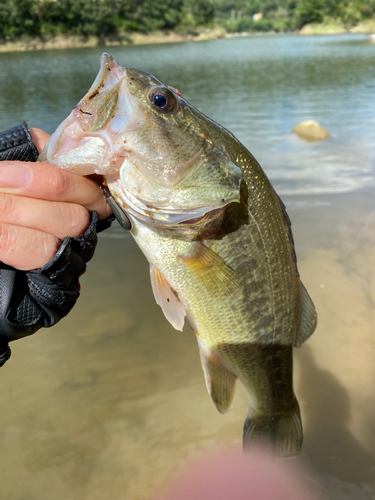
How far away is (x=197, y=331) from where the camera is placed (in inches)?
75.0

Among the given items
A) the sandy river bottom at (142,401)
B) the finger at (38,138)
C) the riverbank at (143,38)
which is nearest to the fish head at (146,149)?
the finger at (38,138)

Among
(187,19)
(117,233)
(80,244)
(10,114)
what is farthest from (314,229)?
(187,19)

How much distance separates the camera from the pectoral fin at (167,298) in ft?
A: 5.78

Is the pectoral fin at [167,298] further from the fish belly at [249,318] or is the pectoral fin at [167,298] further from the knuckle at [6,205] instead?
the knuckle at [6,205]

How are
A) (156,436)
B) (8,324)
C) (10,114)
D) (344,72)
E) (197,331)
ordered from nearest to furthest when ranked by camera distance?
(8,324), (197,331), (156,436), (10,114), (344,72)

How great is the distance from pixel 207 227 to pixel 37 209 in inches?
27.1

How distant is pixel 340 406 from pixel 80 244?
2406mm

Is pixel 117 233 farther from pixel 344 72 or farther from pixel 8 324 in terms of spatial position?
pixel 344 72

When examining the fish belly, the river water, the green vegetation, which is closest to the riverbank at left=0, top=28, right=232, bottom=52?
the green vegetation

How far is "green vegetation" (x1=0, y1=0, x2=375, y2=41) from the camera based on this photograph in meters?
54.4

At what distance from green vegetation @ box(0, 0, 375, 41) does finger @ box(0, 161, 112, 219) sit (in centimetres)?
Result: 6295

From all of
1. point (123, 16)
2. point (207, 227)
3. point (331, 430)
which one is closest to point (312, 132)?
point (331, 430)

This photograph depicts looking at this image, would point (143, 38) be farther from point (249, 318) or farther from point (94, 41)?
point (249, 318)

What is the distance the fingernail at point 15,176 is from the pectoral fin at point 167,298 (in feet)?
2.29
